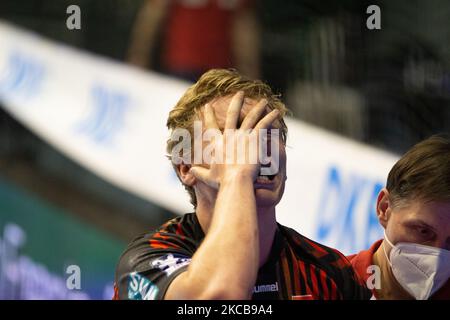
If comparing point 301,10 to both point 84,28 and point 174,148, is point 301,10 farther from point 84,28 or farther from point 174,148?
point 174,148

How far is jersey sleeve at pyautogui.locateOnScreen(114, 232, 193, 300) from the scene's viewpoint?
4.88 ft

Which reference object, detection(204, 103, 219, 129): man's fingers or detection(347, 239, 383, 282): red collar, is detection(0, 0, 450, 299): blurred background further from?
detection(204, 103, 219, 129): man's fingers

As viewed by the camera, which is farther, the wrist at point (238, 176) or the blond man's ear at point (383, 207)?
the blond man's ear at point (383, 207)

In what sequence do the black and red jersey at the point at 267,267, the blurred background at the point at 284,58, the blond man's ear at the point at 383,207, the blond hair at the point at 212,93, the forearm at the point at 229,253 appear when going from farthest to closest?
the blurred background at the point at 284,58 → the blond man's ear at the point at 383,207 → the blond hair at the point at 212,93 → the black and red jersey at the point at 267,267 → the forearm at the point at 229,253

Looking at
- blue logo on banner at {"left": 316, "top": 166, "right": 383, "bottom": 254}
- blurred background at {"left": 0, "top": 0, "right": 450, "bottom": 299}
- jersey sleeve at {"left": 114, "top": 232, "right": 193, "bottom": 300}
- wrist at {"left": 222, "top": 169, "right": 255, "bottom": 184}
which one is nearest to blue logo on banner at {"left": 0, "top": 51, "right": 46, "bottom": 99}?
blurred background at {"left": 0, "top": 0, "right": 450, "bottom": 299}

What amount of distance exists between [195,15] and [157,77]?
28 cm

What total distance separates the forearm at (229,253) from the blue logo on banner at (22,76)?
1793mm

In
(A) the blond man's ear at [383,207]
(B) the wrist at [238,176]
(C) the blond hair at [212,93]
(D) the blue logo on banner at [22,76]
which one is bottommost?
(A) the blond man's ear at [383,207]

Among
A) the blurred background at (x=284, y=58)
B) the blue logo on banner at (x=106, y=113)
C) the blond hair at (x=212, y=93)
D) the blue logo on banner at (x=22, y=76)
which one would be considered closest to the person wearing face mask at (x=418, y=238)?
the blurred background at (x=284, y=58)

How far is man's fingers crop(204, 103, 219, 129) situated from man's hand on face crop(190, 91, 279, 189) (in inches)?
2.4

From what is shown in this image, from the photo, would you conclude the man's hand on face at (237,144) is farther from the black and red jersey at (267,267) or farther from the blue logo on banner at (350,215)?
the blue logo on banner at (350,215)

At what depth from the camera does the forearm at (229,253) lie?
4.29ft
